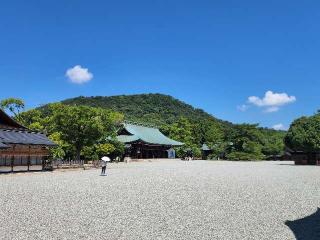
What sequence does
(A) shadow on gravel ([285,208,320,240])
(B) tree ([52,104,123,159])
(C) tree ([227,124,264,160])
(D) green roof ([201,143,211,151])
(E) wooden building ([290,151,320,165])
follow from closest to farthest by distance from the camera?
(A) shadow on gravel ([285,208,320,240]) < (B) tree ([52,104,123,159]) < (E) wooden building ([290,151,320,165]) < (C) tree ([227,124,264,160]) < (D) green roof ([201,143,211,151])

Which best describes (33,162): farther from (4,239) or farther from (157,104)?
(157,104)

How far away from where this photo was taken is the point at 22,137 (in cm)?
3006

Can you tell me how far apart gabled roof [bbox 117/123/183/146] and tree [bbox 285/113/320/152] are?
2262cm

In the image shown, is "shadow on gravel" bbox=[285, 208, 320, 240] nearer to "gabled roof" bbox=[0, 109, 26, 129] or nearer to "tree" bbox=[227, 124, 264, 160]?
"gabled roof" bbox=[0, 109, 26, 129]

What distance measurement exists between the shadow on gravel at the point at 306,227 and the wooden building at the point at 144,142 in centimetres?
4766

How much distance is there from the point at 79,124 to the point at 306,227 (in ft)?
110

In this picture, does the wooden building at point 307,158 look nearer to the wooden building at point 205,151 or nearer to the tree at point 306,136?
the tree at point 306,136

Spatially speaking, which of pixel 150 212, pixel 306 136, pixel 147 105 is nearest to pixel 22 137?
pixel 150 212

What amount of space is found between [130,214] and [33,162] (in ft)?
77.3

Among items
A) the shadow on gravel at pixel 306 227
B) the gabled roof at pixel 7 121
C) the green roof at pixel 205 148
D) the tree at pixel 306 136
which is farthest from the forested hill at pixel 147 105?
the shadow on gravel at pixel 306 227

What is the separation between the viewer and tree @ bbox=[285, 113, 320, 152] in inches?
1817

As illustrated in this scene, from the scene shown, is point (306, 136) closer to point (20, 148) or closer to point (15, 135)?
point (20, 148)

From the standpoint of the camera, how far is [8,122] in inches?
1304

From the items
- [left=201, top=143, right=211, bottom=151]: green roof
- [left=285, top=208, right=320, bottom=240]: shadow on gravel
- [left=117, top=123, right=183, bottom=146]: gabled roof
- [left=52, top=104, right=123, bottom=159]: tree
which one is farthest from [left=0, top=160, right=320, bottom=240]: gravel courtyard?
[left=201, top=143, right=211, bottom=151]: green roof
